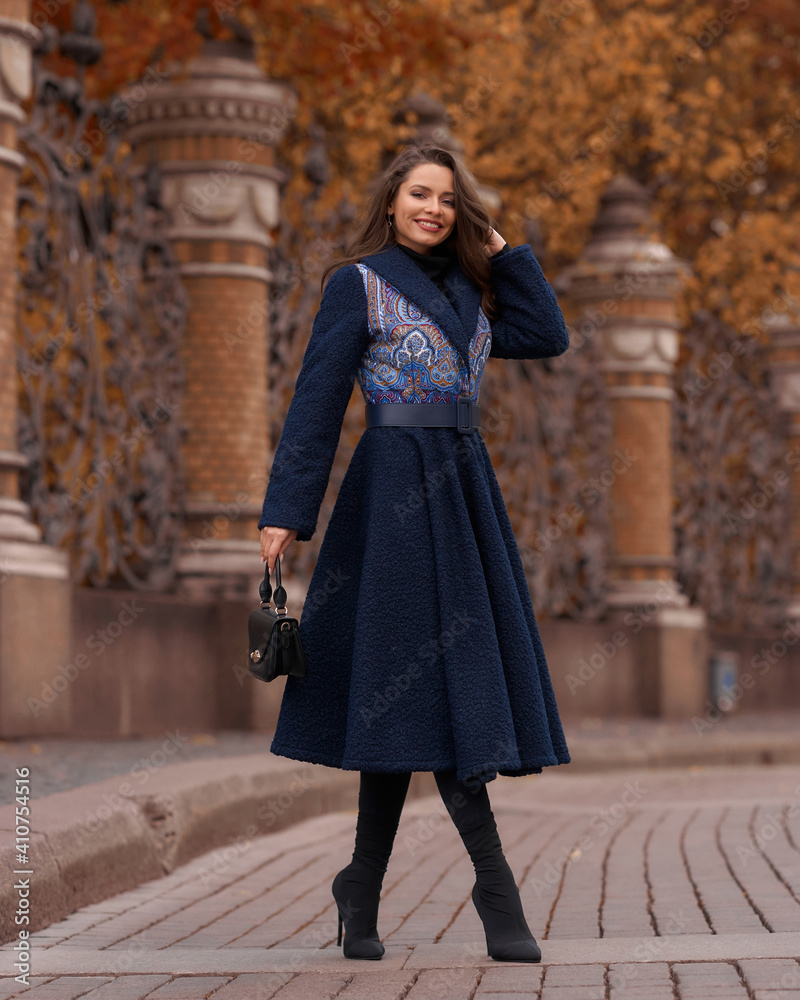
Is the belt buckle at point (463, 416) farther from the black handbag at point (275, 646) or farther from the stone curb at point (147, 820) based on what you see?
the stone curb at point (147, 820)

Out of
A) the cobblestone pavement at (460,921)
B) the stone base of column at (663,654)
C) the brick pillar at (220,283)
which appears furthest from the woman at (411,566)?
the stone base of column at (663,654)

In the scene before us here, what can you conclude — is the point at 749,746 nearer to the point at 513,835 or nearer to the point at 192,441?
the point at 192,441

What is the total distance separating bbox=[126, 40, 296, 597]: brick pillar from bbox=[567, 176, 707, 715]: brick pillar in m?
5.38

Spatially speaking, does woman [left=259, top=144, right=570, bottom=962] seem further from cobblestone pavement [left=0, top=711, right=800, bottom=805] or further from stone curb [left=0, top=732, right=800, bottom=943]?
cobblestone pavement [left=0, top=711, right=800, bottom=805]

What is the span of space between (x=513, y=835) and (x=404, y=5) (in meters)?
9.61

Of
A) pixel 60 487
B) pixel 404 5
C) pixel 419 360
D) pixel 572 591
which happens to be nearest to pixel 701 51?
pixel 404 5

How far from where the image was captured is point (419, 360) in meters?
4.52

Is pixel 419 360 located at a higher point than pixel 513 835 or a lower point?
higher

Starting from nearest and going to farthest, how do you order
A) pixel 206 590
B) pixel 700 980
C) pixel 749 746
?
pixel 700 980
pixel 206 590
pixel 749 746

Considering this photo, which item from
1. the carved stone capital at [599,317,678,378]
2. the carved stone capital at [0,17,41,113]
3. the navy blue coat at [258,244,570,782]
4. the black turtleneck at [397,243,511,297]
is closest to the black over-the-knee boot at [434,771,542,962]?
the navy blue coat at [258,244,570,782]

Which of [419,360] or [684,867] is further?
[684,867]

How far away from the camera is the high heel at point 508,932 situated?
13.9 feet

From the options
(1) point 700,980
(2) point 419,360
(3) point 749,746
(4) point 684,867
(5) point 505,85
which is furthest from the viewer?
(5) point 505,85

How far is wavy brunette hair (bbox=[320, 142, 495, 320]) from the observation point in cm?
463
